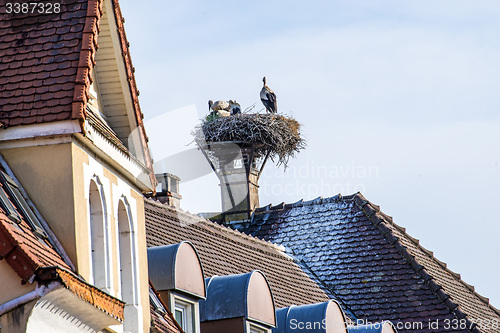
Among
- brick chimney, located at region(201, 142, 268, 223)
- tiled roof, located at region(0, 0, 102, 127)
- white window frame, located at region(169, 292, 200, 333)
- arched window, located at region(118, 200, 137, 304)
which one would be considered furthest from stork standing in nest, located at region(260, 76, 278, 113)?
tiled roof, located at region(0, 0, 102, 127)

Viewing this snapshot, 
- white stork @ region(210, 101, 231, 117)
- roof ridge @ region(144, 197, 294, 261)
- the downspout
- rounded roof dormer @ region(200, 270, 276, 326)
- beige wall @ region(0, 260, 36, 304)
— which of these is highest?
white stork @ region(210, 101, 231, 117)

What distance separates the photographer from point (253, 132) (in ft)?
76.9

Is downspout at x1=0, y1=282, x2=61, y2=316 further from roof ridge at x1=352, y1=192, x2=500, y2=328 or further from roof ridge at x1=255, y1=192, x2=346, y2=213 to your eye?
roof ridge at x1=255, y1=192, x2=346, y2=213

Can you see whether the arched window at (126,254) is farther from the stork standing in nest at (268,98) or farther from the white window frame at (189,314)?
the stork standing in nest at (268,98)

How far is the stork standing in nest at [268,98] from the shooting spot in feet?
85.7

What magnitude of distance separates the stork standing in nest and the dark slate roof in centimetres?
588

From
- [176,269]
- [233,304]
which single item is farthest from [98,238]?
[233,304]

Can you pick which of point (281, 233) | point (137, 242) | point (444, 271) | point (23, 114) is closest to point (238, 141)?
point (281, 233)

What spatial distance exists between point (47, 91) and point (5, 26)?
79 centimetres

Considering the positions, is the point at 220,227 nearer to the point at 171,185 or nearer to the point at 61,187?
the point at 171,185

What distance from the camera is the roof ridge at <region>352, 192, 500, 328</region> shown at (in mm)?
17547

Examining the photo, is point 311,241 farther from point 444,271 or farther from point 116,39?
point 116,39

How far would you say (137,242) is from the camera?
29.4ft

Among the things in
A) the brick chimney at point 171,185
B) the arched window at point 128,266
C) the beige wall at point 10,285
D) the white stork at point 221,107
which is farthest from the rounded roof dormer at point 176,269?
the white stork at point 221,107
